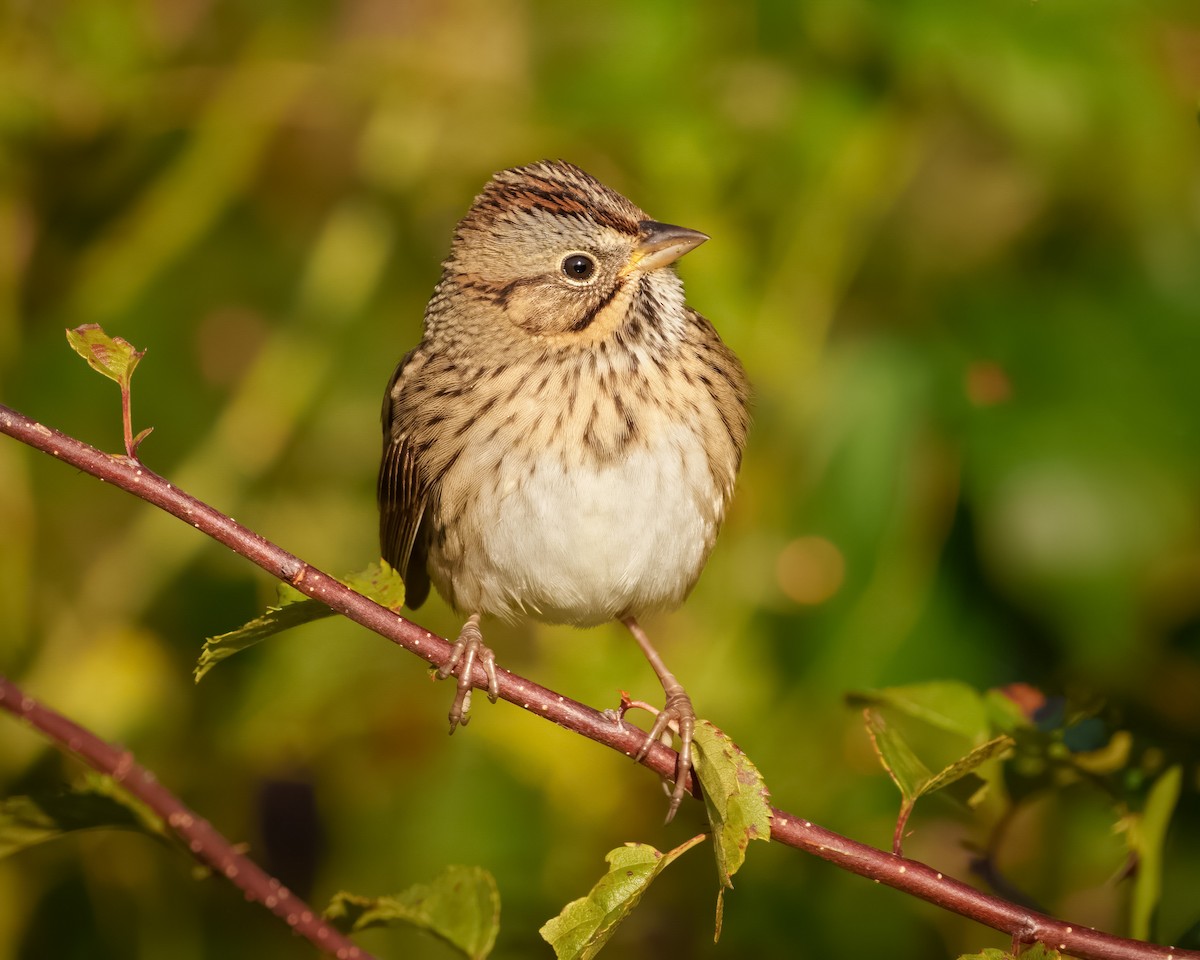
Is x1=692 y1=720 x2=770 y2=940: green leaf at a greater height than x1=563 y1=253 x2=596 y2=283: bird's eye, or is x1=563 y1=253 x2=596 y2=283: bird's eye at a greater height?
x1=563 y1=253 x2=596 y2=283: bird's eye

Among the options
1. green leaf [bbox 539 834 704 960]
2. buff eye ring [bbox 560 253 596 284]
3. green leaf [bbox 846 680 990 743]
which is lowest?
green leaf [bbox 539 834 704 960]

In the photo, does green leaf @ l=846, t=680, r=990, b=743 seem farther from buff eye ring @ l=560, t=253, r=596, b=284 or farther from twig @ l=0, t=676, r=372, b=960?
buff eye ring @ l=560, t=253, r=596, b=284

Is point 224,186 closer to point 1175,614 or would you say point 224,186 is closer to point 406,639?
point 406,639

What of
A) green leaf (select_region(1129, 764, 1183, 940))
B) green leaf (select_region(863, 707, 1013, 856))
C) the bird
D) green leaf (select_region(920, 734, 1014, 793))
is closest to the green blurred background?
green leaf (select_region(1129, 764, 1183, 940))

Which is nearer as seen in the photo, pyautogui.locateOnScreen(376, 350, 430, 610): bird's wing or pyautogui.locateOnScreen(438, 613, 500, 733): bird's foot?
pyautogui.locateOnScreen(438, 613, 500, 733): bird's foot

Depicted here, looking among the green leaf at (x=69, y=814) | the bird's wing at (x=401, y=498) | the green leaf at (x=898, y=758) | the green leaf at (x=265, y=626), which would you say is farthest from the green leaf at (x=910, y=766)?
the bird's wing at (x=401, y=498)

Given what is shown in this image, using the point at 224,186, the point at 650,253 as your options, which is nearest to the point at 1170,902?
the point at 650,253
